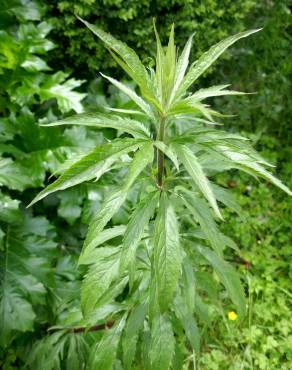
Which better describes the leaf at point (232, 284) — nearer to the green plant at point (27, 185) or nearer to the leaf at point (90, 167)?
the leaf at point (90, 167)

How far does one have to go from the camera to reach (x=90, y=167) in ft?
3.26

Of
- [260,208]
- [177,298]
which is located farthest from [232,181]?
[177,298]

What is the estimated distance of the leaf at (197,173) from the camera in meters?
0.94

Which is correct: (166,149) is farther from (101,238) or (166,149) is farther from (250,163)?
(101,238)

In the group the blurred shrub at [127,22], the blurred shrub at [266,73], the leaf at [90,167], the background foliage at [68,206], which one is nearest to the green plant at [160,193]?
the leaf at [90,167]

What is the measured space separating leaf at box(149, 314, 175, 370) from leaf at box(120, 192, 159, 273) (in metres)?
0.34

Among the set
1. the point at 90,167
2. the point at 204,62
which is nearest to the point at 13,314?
the point at 90,167

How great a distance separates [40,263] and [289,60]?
2966 mm

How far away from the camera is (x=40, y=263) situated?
7.05 feet

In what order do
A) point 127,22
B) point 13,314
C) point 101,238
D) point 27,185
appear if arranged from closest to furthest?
1. point 101,238
2. point 13,314
3. point 27,185
4. point 127,22

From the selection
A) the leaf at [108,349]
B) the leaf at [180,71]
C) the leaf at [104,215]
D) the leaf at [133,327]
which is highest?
the leaf at [180,71]

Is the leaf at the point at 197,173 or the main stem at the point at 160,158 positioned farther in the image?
the main stem at the point at 160,158

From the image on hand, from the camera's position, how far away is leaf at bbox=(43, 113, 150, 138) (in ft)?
3.47

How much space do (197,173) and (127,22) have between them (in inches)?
85.5
